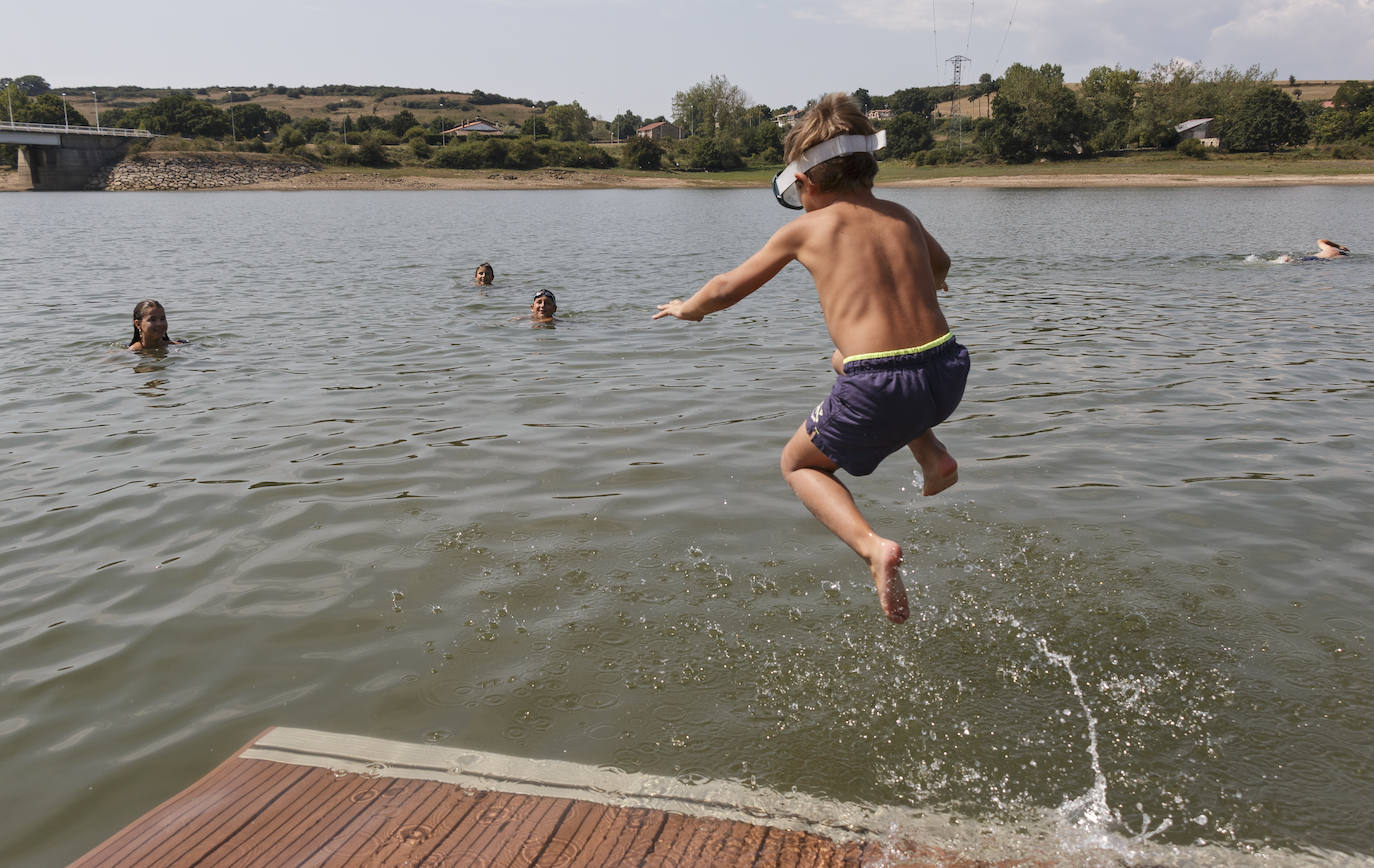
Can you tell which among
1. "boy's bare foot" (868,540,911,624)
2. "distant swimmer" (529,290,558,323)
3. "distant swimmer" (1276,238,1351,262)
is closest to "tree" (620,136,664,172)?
"distant swimmer" (1276,238,1351,262)

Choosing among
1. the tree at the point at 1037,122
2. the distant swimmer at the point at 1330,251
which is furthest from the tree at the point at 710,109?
the distant swimmer at the point at 1330,251

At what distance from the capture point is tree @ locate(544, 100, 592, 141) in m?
159

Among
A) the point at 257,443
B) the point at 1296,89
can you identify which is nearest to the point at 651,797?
the point at 257,443

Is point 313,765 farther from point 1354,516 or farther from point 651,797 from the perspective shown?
point 1354,516

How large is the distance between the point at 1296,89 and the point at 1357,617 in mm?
181357

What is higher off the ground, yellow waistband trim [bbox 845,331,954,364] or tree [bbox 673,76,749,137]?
tree [bbox 673,76,749,137]

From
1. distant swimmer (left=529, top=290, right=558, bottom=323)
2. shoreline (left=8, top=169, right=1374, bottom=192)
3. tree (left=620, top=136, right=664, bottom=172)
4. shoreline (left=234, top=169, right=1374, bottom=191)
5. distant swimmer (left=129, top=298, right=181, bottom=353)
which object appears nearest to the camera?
distant swimmer (left=129, top=298, right=181, bottom=353)

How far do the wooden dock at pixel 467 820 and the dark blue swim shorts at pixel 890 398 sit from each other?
1528 mm

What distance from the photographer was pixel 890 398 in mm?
3943

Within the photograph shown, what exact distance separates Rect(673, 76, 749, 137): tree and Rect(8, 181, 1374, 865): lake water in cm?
12554

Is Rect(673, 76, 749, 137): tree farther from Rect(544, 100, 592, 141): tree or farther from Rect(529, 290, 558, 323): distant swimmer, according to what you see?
Rect(529, 290, 558, 323): distant swimmer

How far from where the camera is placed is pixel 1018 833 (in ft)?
11.4

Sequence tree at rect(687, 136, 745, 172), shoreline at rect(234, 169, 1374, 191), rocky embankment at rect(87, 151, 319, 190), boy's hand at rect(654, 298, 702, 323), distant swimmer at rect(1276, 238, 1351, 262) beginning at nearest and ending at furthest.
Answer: boy's hand at rect(654, 298, 702, 323)
distant swimmer at rect(1276, 238, 1351, 262)
shoreline at rect(234, 169, 1374, 191)
rocky embankment at rect(87, 151, 319, 190)
tree at rect(687, 136, 745, 172)

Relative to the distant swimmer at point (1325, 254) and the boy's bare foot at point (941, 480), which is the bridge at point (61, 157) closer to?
the distant swimmer at point (1325, 254)
